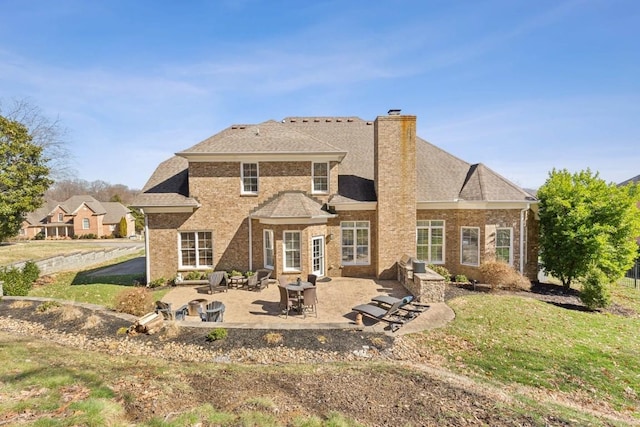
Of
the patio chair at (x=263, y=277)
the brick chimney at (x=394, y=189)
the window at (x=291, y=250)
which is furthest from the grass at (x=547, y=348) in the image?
the patio chair at (x=263, y=277)

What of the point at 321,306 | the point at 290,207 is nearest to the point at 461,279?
the point at 321,306

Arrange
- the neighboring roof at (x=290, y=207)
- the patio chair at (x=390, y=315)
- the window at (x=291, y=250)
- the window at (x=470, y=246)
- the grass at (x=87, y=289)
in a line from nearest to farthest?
the patio chair at (x=390, y=315) → the grass at (x=87, y=289) → the neighboring roof at (x=290, y=207) → the window at (x=291, y=250) → the window at (x=470, y=246)

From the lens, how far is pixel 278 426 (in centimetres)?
480

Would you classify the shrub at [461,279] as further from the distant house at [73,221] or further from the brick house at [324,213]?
the distant house at [73,221]

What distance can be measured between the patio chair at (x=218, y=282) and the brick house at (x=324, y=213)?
57.8 inches

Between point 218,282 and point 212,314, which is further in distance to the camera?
point 218,282

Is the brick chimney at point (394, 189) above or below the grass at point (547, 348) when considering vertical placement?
above

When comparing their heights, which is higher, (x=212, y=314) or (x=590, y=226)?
(x=590, y=226)

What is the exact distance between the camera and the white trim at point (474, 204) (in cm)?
1606

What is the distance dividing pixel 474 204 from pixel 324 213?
26.5ft

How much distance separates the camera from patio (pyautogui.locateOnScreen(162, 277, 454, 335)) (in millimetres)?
9781

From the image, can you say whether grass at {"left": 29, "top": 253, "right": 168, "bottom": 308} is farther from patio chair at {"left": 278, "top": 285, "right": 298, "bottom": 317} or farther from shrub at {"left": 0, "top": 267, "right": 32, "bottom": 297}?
patio chair at {"left": 278, "top": 285, "right": 298, "bottom": 317}

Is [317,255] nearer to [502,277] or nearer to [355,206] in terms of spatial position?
[355,206]

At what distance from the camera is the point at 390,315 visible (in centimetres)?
1041
